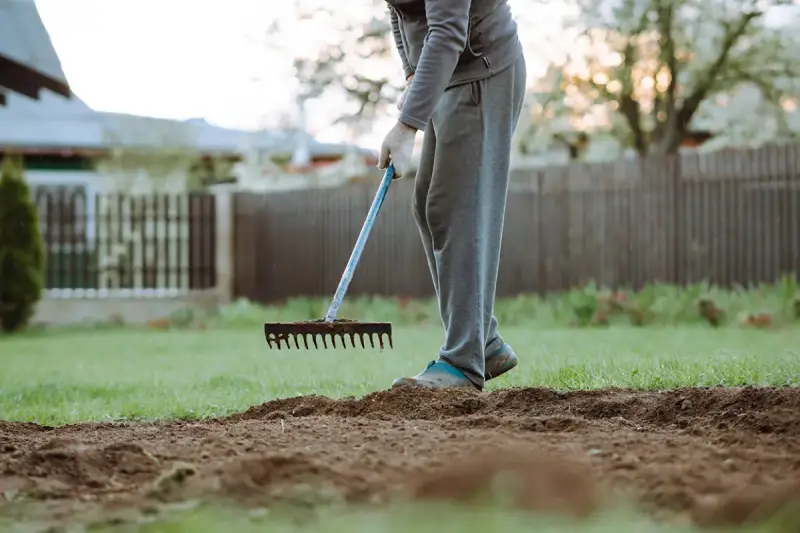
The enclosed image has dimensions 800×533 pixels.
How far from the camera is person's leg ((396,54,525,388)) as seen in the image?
425cm

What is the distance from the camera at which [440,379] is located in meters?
4.13

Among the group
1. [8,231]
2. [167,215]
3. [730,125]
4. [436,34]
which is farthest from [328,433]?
[730,125]

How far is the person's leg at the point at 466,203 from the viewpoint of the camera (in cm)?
425

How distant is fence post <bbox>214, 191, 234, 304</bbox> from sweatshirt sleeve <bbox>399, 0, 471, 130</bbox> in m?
12.5

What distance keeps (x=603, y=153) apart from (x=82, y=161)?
11.9 meters

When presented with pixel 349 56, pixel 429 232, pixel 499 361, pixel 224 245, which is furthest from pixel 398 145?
pixel 349 56

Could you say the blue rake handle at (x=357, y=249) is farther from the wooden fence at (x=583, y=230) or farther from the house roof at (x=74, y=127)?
the house roof at (x=74, y=127)

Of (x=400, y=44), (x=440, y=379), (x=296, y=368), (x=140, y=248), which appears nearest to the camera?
(x=440, y=379)

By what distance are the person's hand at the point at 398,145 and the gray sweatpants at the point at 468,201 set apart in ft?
0.78

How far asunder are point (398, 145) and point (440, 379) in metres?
0.92

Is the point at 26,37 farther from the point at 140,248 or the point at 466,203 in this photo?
the point at 466,203

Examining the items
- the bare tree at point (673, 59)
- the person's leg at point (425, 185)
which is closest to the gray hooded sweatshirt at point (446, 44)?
the person's leg at point (425, 185)

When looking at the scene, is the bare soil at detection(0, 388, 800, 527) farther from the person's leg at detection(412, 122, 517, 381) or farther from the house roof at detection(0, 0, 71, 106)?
the house roof at detection(0, 0, 71, 106)

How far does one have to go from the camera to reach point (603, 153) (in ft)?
70.7
